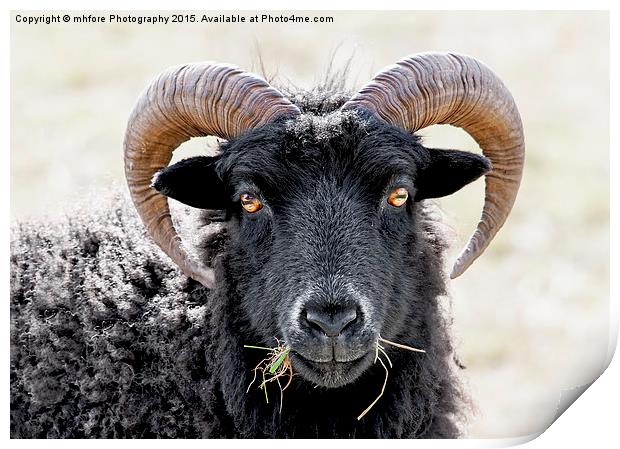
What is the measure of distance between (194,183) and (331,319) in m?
1.33

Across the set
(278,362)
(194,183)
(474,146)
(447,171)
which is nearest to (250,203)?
(194,183)

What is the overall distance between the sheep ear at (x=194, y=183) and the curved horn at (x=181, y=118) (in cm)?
25

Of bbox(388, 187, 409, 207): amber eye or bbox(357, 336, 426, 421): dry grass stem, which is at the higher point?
bbox(388, 187, 409, 207): amber eye

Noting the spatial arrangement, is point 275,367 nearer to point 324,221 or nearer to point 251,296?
point 251,296

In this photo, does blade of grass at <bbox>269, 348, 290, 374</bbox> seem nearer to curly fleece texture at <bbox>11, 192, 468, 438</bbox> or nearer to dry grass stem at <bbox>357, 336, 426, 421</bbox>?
curly fleece texture at <bbox>11, 192, 468, 438</bbox>

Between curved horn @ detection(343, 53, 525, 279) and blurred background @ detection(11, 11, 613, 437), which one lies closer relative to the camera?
curved horn @ detection(343, 53, 525, 279)

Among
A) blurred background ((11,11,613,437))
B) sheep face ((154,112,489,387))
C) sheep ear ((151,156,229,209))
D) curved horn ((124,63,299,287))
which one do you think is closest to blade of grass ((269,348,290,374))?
sheep face ((154,112,489,387))

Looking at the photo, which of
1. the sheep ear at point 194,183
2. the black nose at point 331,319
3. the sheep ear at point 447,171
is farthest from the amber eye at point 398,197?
the sheep ear at point 194,183

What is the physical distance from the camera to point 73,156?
33.5 feet

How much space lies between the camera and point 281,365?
5559mm

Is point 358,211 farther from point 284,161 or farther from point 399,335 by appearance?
point 399,335

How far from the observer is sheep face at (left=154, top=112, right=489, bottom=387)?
16.4ft

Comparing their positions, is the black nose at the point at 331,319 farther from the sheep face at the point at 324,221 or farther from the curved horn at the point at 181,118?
the curved horn at the point at 181,118

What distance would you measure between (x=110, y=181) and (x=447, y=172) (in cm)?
266
